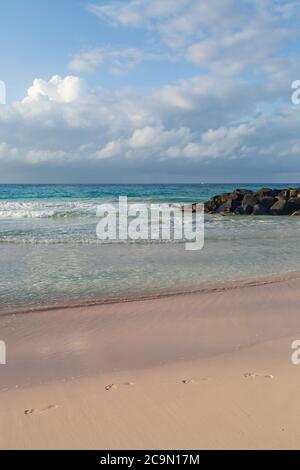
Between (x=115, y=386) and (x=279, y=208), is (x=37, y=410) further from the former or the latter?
(x=279, y=208)

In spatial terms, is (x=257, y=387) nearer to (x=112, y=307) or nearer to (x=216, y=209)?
(x=112, y=307)

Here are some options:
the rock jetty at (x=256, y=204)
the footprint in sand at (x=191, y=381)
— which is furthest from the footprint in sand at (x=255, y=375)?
the rock jetty at (x=256, y=204)

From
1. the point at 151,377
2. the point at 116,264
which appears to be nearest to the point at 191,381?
the point at 151,377

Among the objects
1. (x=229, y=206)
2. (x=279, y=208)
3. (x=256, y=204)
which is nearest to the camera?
(x=279, y=208)

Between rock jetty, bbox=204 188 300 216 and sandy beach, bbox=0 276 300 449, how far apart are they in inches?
903

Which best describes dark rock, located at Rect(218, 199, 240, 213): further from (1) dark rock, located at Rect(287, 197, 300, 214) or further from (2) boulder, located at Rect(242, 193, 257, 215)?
(1) dark rock, located at Rect(287, 197, 300, 214)

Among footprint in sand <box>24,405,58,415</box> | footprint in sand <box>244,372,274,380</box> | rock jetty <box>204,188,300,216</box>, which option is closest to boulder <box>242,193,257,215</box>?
rock jetty <box>204,188,300,216</box>

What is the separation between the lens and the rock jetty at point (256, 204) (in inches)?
1143

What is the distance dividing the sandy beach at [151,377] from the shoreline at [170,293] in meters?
0.19

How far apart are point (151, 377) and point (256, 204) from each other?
26658 millimetres

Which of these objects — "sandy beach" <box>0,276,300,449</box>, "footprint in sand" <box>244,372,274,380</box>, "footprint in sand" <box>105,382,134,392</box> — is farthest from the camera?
"footprint in sand" <box>244,372,274,380</box>

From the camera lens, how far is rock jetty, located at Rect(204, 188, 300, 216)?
29.0 metres

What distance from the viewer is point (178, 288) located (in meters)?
7.98

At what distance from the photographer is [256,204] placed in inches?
Answer: 1163
